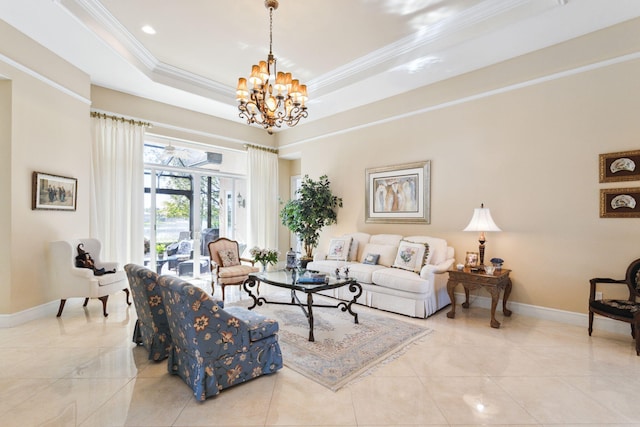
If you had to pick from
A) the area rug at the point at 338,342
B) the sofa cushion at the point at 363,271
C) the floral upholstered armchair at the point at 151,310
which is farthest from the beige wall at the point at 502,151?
the floral upholstered armchair at the point at 151,310

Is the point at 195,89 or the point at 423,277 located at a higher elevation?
the point at 195,89

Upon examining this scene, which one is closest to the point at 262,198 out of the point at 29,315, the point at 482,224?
the point at 29,315

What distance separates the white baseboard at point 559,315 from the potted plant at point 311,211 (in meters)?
3.01

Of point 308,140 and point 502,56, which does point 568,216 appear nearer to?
point 502,56

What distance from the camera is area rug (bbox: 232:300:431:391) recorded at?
2.63 meters

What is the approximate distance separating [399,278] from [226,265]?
292cm

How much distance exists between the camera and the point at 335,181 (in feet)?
21.3

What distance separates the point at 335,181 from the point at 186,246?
346cm

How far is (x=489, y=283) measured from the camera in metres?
3.70

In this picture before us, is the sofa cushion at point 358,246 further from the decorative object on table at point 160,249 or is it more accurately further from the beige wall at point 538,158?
the decorative object on table at point 160,249

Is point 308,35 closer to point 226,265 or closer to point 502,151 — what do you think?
point 502,151

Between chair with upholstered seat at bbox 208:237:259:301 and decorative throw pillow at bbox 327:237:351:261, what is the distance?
4.63 feet

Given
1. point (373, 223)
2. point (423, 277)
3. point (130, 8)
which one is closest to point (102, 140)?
point (130, 8)

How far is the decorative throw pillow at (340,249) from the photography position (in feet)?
17.8
